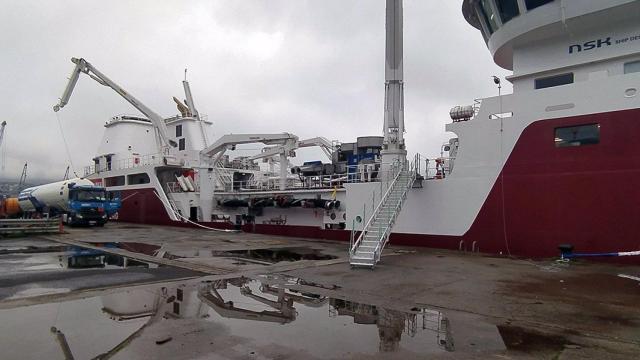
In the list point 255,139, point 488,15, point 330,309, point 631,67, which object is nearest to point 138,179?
point 255,139

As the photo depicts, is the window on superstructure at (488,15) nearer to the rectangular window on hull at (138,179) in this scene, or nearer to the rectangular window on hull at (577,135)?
the rectangular window on hull at (577,135)

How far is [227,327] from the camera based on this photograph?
5.89 metres

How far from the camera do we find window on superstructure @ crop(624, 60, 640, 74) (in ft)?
39.8

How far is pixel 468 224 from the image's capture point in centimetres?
1439

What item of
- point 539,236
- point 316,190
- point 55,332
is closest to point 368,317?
point 55,332

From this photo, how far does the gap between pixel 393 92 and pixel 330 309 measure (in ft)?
35.9

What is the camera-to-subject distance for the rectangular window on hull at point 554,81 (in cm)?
1326

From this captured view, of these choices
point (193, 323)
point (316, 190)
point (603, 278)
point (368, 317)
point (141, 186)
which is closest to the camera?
point (193, 323)

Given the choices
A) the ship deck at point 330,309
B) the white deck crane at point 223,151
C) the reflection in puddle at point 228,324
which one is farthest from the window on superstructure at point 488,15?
the reflection in puddle at point 228,324

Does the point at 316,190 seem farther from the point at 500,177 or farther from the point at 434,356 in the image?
the point at 434,356

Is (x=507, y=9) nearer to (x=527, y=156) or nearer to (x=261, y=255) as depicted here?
(x=527, y=156)

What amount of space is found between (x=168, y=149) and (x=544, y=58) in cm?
2356

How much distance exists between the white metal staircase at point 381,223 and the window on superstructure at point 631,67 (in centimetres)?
677

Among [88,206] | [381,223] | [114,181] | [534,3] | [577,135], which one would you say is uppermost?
[534,3]
